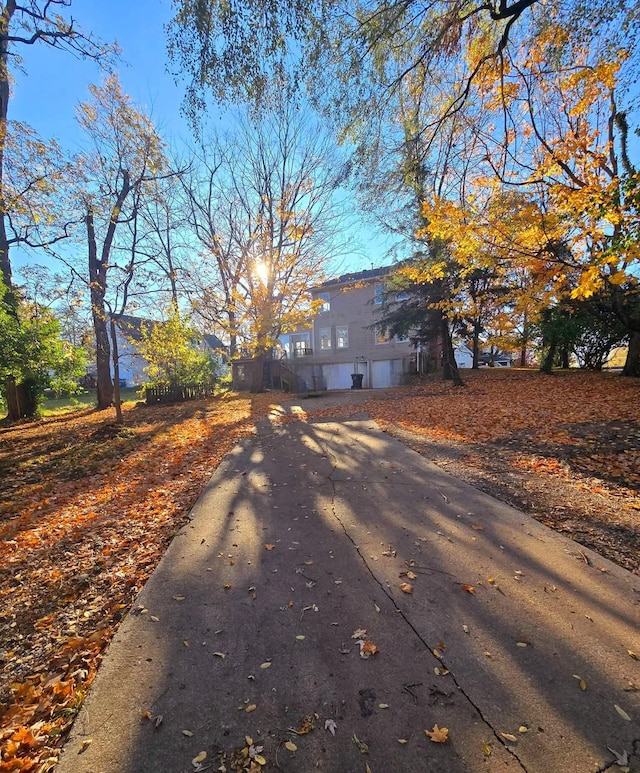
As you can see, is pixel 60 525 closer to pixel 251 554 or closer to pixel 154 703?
pixel 251 554

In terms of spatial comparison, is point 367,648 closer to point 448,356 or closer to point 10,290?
point 10,290

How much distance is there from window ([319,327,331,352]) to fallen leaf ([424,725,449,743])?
26457 millimetres

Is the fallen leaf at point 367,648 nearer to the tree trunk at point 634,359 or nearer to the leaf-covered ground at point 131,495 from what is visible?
the leaf-covered ground at point 131,495

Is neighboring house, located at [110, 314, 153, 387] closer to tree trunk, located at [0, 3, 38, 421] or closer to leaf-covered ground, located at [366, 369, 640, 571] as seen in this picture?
tree trunk, located at [0, 3, 38, 421]

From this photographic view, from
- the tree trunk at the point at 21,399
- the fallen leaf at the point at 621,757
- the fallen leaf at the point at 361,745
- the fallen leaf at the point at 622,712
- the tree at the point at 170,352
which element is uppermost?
the tree at the point at 170,352

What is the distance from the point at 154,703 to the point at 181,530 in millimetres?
2032

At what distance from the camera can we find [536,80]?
6.63 m

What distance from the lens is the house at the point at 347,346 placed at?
25219 mm

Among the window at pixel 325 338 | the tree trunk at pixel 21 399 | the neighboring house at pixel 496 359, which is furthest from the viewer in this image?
the neighboring house at pixel 496 359

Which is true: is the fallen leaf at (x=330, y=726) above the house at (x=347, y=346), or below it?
below

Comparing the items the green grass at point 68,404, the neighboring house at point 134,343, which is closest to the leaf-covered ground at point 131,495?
the neighboring house at point 134,343

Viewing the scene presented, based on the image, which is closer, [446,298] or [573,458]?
[573,458]

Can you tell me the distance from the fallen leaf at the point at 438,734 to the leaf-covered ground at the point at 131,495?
1.74 metres

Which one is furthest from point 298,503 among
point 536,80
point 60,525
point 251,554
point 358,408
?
point 536,80
